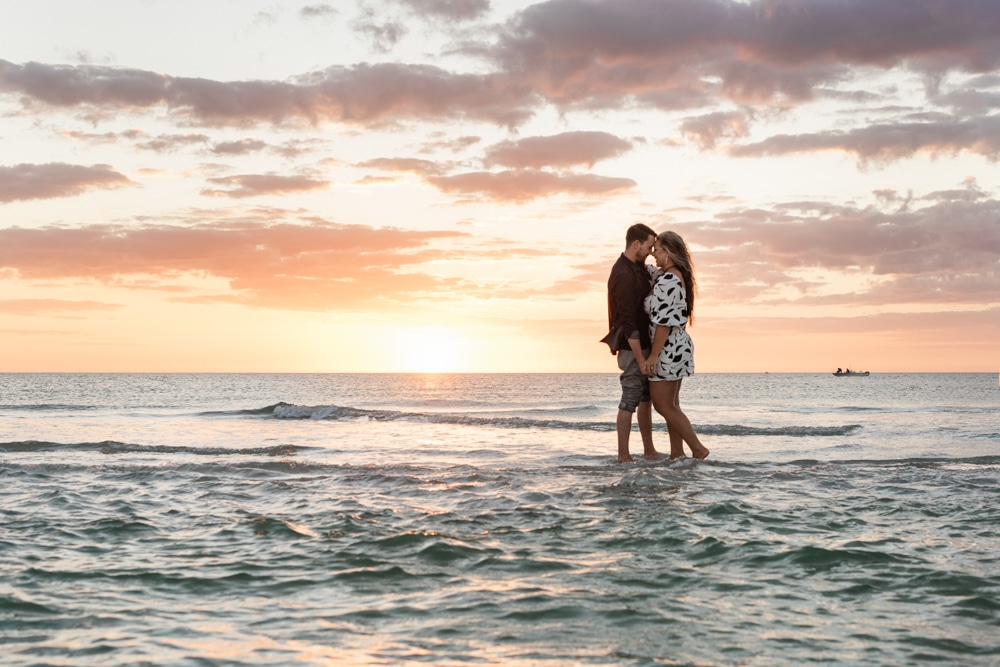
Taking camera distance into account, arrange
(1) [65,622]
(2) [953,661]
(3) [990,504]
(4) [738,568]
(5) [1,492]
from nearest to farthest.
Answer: (2) [953,661]
(1) [65,622]
(4) [738,568]
(3) [990,504]
(5) [1,492]

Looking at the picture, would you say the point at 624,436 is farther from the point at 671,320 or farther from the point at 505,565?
the point at 505,565

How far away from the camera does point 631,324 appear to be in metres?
10.2

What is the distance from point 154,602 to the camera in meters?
4.37

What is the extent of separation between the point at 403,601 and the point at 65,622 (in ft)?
5.48

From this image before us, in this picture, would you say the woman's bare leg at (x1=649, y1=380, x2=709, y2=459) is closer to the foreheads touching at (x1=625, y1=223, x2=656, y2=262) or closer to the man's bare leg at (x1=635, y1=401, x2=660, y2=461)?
the man's bare leg at (x1=635, y1=401, x2=660, y2=461)

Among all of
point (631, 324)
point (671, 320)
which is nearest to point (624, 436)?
point (631, 324)

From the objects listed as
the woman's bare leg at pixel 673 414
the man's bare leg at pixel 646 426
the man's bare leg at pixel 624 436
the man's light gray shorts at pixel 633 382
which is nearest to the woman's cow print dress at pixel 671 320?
the woman's bare leg at pixel 673 414

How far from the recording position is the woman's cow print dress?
33.2 feet

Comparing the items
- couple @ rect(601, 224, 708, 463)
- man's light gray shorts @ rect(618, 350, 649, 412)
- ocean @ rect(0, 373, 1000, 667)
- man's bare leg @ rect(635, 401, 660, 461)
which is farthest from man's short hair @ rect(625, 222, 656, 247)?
ocean @ rect(0, 373, 1000, 667)

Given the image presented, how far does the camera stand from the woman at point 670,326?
1015 cm

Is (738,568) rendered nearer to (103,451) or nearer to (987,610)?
(987,610)

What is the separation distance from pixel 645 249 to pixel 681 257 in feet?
1.53

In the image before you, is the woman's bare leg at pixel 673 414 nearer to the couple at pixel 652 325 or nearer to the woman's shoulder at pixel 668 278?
the couple at pixel 652 325

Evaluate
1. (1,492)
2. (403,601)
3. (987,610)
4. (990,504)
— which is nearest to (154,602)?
(403,601)
